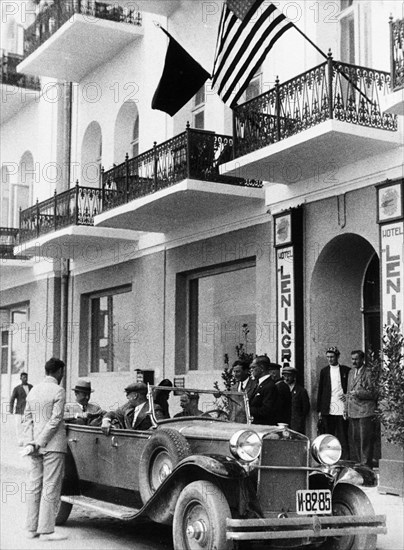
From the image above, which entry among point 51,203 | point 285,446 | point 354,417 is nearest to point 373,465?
point 354,417

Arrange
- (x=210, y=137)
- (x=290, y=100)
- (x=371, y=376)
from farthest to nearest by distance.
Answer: (x=210, y=137)
(x=290, y=100)
(x=371, y=376)

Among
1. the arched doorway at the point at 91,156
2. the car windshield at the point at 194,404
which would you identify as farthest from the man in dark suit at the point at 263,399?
the arched doorway at the point at 91,156

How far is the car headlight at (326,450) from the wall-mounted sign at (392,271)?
4343mm

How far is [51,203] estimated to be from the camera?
21047mm

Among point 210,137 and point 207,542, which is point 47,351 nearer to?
point 210,137

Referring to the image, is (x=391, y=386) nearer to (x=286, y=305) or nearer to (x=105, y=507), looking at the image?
(x=286, y=305)

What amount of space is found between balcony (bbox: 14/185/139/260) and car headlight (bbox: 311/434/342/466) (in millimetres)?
11749

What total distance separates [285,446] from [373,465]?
5553mm

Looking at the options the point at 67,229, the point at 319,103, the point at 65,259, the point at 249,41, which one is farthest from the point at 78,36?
the point at 319,103

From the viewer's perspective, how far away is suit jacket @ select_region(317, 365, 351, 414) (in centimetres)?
1302

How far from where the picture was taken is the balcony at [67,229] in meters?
19.0

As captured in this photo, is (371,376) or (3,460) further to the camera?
(3,460)

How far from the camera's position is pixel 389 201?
482 inches

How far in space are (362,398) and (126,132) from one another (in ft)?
34.4
